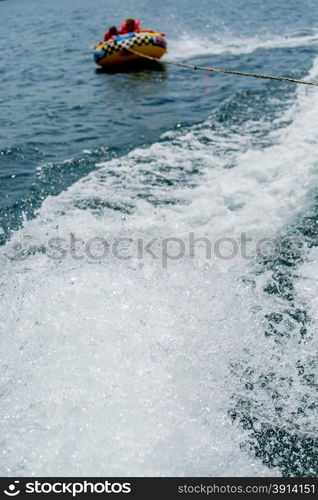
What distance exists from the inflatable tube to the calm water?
12.6ft

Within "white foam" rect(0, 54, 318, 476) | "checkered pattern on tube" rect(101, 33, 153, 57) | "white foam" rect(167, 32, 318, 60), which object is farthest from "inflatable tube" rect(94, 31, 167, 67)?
"white foam" rect(0, 54, 318, 476)

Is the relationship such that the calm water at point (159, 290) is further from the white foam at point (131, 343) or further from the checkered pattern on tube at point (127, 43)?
the checkered pattern on tube at point (127, 43)

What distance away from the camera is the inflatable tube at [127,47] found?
15828 mm

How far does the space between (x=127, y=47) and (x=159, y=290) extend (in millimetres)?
12992

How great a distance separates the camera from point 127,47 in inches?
625

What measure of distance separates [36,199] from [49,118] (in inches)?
186

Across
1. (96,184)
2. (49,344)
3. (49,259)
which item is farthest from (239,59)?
(49,344)

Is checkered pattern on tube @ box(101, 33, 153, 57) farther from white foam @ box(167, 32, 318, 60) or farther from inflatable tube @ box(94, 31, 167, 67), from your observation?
white foam @ box(167, 32, 318, 60)

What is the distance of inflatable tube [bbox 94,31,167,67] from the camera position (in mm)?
15828

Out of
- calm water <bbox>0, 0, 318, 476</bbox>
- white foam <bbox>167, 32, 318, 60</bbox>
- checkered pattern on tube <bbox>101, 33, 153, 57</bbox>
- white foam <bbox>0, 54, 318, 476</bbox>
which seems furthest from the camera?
white foam <bbox>167, 32, 318, 60</bbox>

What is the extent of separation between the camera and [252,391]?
4379 mm

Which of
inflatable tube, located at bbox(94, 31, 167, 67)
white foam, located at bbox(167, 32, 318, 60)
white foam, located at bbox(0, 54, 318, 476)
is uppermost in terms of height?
inflatable tube, located at bbox(94, 31, 167, 67)

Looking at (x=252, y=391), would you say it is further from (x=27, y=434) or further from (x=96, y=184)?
(x=96, y=184)

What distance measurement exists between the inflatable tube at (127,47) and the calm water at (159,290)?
151 inches
